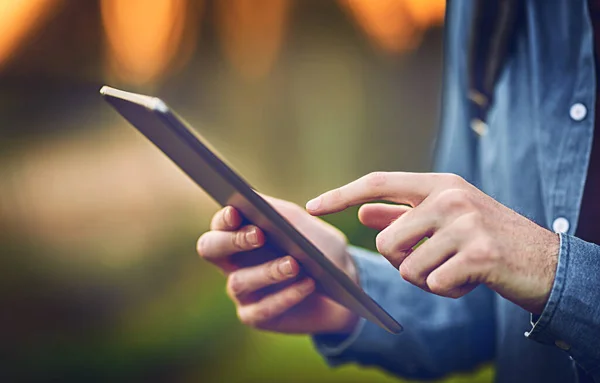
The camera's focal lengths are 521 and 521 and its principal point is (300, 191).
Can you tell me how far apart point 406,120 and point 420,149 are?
0.15 metres

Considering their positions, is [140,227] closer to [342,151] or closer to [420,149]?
[342,151]

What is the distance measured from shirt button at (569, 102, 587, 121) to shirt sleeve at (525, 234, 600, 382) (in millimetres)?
207

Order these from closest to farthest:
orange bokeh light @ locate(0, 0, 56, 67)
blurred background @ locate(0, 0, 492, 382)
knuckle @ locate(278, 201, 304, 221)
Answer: knuckle @ locate(278, 201, 304, 221) → orange bokeh light @ locate(0, 0, 56, 67) → blurred background @ locate(0, 0, 492, 382)

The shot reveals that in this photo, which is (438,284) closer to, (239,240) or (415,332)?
(239,240)

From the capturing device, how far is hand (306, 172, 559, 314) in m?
0.40

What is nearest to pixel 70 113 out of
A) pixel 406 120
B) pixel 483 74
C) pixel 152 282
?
pixel 152 282

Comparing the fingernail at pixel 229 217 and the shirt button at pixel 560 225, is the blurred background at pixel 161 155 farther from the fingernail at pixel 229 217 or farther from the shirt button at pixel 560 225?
the fingernail at pixel 229 217

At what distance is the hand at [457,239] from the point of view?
397mm

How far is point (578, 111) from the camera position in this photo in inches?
24.0

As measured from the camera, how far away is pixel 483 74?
73 centimetres

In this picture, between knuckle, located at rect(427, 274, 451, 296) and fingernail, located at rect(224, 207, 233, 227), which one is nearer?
knuckle, located at rect(427, 274, 451, 296)

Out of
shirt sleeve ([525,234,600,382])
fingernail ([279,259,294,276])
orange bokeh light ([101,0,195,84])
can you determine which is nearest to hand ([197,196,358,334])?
fingernail ([279,259,294,276])

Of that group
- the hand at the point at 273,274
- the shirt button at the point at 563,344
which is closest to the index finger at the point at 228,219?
the hand at the point at 273,274

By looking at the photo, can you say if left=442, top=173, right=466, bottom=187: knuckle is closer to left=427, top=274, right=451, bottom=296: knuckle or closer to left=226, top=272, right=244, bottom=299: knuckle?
left=427, top=274, right=451, bottom=296: knuckle
